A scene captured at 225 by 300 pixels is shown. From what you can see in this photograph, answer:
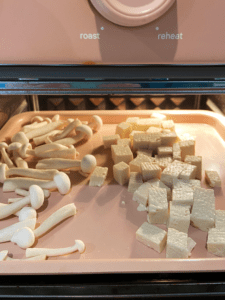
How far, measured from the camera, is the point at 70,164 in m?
1.11

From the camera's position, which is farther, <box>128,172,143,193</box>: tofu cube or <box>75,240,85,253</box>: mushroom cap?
<box>128,172,143,193</box>: tofu cube

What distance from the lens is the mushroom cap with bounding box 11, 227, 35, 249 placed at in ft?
2.58

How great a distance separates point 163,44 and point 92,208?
0.56m

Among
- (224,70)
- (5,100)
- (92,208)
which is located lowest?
(92,208)

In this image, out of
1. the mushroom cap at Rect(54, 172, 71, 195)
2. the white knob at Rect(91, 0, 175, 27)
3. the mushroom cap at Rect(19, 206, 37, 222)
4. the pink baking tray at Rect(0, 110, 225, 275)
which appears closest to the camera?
the white knob at Rect(91, 0, 175, 27)

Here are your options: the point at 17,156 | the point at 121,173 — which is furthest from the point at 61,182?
the point at 17,156

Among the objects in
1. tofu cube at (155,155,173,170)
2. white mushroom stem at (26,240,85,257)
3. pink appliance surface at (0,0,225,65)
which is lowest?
tofu cube at (155,155,173,170)

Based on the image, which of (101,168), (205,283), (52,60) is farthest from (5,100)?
(205,283)

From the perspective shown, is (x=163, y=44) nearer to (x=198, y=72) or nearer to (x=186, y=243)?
(x=198, y=72)

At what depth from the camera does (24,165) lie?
1134mm

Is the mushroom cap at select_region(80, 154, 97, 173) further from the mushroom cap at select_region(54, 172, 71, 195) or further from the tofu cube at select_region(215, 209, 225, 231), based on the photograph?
the tofu cube at select_region(215, 209, 225, 231)

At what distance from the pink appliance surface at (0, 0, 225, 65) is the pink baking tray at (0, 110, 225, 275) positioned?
43 cm

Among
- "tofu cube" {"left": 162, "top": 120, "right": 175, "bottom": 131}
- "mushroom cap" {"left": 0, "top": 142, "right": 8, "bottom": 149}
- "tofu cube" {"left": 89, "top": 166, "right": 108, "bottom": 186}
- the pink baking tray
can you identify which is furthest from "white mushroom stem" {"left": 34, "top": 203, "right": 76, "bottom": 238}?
"tofu cube" {"left": 162, "top": 120, "right": 175, "bottom": 131}

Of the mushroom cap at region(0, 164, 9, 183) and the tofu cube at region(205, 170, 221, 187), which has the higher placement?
the mushroom cap at region(0, 164, 9, 183)
